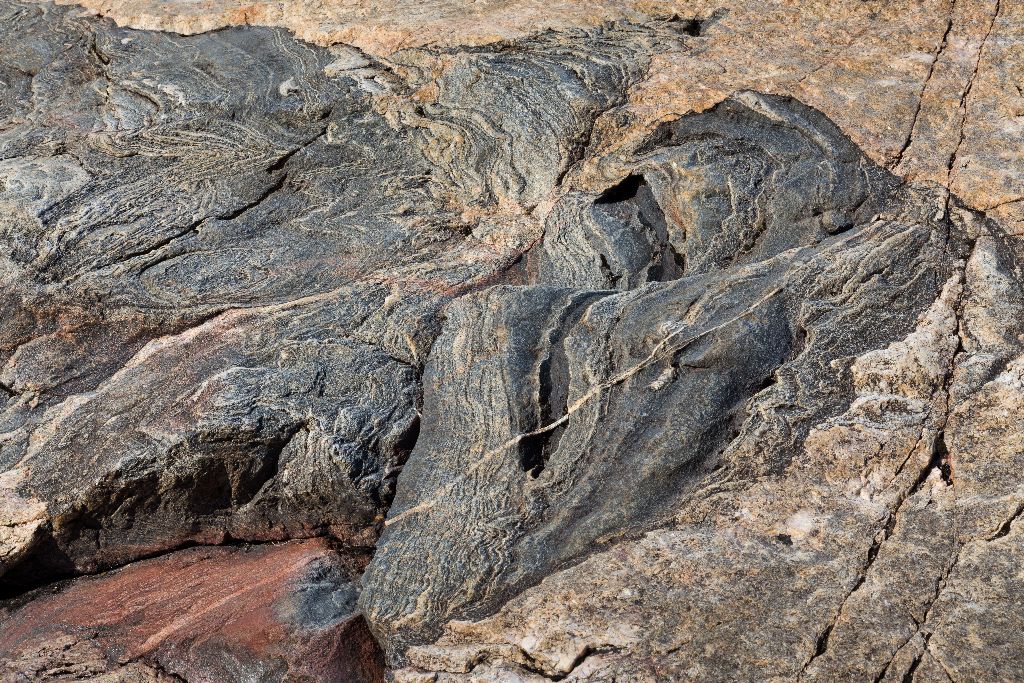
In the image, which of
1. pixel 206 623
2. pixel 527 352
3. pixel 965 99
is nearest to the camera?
pixel 206 623

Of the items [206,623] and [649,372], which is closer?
[649,372]

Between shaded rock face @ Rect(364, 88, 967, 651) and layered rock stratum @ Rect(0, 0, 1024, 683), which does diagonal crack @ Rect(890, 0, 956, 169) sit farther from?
shaded rock face @ Rect(364, 88, 967, 651)

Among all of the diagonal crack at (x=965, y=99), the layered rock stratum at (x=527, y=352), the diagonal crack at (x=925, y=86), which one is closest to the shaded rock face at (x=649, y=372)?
the layered rock stratum at (x=527, y=352)

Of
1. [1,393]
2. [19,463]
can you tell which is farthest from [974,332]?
[1,393]

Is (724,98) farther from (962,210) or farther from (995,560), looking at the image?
(995,560)

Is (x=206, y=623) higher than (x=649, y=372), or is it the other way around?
(x=649, y=372)

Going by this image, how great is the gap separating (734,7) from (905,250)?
96.0 inches

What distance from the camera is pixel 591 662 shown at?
11.0ft

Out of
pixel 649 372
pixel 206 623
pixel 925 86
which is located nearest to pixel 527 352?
pixel 649 372

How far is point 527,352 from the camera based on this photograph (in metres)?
4.22

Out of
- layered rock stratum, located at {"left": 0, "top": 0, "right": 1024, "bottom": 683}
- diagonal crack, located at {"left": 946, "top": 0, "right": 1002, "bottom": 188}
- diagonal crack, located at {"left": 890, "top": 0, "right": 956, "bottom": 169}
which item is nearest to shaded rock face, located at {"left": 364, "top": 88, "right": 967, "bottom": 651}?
layered rock stratum, located at {"left": 0, "top": 0, "right": 1024, "bottom": 683}

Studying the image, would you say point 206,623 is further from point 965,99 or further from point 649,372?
point 965,99

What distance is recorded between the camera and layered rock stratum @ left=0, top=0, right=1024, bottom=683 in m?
3.42

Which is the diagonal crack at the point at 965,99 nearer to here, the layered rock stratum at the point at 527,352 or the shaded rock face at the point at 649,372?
the layered rock stratum at the point at 527,352
